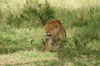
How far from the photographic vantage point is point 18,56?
5.38m

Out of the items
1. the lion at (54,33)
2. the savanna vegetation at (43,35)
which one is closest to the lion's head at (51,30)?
the lion at (54,33)

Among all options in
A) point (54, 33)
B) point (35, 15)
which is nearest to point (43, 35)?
point (35, 15)

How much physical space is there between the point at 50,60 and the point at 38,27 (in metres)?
4.67

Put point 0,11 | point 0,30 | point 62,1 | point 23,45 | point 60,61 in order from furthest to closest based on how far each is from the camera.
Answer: point 62,1 → point 0,11 → point 0,30 → point 23,45 → point 60,61

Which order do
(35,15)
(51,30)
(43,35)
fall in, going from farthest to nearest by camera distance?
(35,15) → (43,35) → (51,30)

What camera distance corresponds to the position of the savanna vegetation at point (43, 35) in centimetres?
508

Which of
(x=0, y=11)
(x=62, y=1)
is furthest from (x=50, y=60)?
(x=62, y=1)

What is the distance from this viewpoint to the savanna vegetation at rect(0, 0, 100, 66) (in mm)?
5082

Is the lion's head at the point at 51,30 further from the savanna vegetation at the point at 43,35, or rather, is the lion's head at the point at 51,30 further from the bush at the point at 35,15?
the bush at the point at 35,15

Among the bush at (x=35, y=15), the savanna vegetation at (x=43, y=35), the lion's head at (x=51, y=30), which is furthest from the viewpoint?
the bush at (x=35, y=15)

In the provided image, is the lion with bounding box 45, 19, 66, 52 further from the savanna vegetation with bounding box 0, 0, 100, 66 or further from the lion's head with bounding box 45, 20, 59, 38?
the savanna vegetation with bounding box 0, 0, 100, 66

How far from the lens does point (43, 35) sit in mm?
8156

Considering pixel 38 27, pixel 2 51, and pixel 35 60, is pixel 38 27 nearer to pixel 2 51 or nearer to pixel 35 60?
pixel 2 51

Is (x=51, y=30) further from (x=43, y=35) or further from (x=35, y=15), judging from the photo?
(x=35, y=15)
